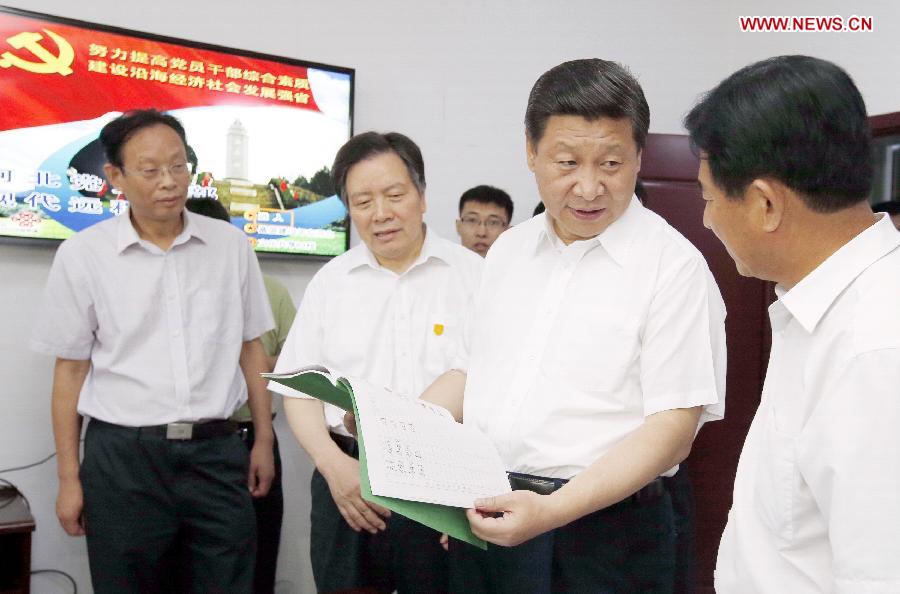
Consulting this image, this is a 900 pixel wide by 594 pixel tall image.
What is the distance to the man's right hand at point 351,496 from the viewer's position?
1.68 metres

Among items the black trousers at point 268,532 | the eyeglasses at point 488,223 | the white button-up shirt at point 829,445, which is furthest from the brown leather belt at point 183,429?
the white button-up shirt at point 829,445

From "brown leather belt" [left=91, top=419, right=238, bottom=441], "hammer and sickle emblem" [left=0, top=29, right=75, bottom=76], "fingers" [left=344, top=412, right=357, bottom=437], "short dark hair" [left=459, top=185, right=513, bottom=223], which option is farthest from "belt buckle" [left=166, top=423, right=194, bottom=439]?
"short dark hair" [left=459, top=185, right=513, bottom=223]

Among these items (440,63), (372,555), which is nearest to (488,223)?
(440,63)

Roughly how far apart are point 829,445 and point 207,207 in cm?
250

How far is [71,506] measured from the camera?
7.10 feet

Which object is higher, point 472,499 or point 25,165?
point 25,165

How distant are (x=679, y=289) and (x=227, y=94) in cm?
225

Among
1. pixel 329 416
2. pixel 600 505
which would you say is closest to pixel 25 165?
pixel 329 416

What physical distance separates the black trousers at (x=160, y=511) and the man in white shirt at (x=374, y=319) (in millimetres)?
441

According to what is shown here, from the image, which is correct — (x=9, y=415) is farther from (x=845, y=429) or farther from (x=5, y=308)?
(x=845, y=429)

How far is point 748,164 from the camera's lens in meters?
0.82

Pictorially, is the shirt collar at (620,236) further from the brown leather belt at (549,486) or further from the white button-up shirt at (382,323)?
the white button-up shirt at (382,323)

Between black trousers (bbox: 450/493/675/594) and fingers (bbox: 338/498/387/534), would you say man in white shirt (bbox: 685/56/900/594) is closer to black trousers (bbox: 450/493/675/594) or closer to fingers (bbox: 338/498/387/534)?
black trousers (bbox: 450/493/675/594)

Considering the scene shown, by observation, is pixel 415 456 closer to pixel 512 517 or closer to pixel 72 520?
pixel 512 517
